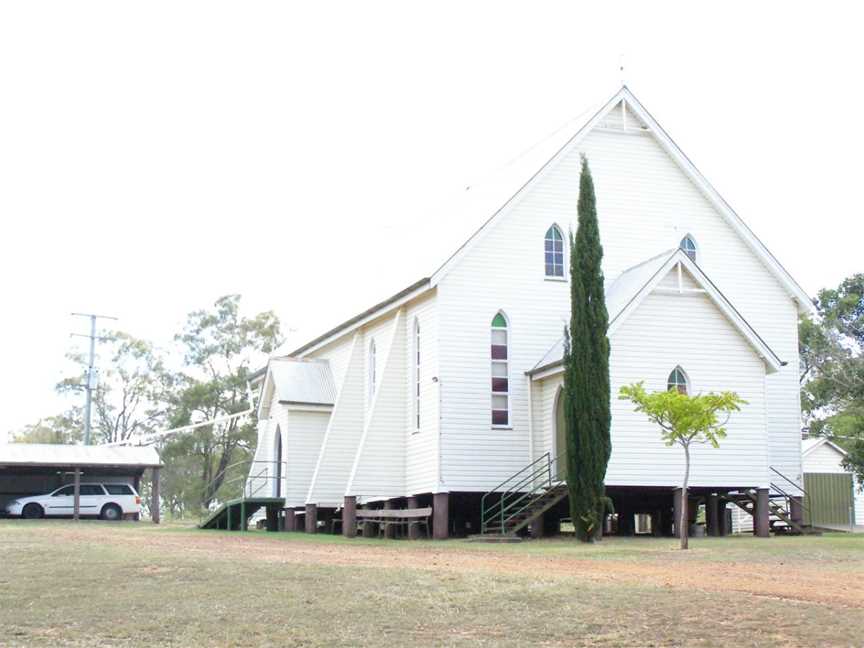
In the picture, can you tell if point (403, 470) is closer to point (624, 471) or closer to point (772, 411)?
point (624, 471)

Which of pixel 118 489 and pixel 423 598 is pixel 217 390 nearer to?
pixel 118 489

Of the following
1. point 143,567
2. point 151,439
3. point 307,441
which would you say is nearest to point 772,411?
point 307,441

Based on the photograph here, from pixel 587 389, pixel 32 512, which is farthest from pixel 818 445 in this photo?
pixel 32 512

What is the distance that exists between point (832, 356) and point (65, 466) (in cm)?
3949

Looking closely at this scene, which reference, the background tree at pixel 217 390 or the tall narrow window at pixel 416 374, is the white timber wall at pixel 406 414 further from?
the background tree at pixel 217 390

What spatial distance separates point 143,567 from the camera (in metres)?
20.8

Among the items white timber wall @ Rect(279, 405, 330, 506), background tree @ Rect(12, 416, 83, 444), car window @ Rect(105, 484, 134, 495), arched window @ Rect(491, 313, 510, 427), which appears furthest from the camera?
background tree @ Rect(12, 416, 83, 444)

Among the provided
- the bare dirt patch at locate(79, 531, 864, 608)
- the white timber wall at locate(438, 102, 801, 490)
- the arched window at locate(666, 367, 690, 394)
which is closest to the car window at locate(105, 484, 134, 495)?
the white timber wall at locate(438, 102, 801, 490)

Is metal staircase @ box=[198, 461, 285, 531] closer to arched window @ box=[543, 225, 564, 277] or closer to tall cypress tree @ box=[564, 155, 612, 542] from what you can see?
arched window @ box=[543, 225, 564, 277]

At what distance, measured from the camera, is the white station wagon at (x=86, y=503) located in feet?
160

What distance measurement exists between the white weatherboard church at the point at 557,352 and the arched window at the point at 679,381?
84 millimetres

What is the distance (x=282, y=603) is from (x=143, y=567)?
14.7ft

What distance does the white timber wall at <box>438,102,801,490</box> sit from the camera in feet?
112

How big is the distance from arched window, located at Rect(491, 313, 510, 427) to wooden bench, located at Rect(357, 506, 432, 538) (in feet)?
10.3
